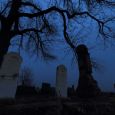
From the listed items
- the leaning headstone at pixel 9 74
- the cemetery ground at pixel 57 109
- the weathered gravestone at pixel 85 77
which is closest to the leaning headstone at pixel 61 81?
the weathered gravestone at pixel 85 77

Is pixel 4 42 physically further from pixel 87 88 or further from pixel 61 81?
A: pixel 87 88

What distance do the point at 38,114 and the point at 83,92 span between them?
5.05 meters

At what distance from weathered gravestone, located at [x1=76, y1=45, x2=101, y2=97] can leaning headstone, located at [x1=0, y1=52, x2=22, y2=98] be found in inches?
148

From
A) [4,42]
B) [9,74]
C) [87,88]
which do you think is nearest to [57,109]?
[9,74]

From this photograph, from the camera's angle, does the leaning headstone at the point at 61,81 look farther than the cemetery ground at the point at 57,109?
Yes

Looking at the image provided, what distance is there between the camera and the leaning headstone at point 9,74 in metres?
12.5

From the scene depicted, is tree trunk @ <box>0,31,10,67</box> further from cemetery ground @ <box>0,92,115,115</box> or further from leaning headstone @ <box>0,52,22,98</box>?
cemetery ground @ <box>0,92,115,115</box>

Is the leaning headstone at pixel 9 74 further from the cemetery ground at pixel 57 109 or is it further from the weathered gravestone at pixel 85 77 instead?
the weathered gravestone at pixel 85 77

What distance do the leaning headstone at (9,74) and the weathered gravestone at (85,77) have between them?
148 inches

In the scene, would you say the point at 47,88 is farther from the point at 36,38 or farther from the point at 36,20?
the point at 36,20

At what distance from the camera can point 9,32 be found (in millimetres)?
14758

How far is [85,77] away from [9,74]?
4309mm

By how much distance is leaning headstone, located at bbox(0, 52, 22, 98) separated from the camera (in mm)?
12492

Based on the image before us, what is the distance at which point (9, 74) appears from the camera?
12609mm
